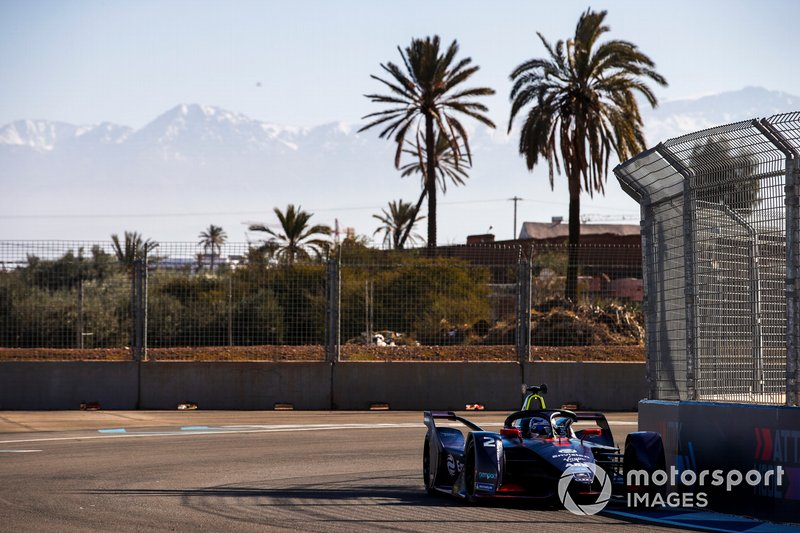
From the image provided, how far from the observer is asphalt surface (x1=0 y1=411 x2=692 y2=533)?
8.82 metres

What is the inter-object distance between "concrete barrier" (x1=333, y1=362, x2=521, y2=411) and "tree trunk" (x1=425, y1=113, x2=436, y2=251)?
19.0 m

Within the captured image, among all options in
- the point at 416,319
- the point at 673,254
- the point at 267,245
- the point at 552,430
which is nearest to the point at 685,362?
the point at 673,254

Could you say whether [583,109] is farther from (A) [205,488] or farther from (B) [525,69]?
(A) [205,488]

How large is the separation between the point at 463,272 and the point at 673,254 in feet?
35.9

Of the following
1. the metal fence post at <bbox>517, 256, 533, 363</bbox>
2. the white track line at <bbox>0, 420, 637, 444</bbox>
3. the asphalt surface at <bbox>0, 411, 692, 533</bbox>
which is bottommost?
the white track line at <bbox>0, 420, 637, 444</bbox>

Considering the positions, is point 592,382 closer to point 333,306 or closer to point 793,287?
point 333,306

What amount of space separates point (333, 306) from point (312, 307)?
41 centimetres

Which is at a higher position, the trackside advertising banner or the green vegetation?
the green vegetation

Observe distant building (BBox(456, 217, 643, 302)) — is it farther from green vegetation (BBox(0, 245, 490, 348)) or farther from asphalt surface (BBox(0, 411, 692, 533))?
asphalt surface (BBox(0, 411, 692, 533))

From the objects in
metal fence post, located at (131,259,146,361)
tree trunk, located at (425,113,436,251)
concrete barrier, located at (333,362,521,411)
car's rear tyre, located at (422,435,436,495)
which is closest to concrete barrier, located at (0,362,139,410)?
metal fence post, located at (131,259,146,361)

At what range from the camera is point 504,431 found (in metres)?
9.89

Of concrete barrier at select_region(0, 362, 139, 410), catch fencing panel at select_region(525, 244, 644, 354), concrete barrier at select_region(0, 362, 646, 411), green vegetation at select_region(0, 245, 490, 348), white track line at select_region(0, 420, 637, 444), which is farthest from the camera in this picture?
catch fencing panel at select_region(525, 244, 644, 354)

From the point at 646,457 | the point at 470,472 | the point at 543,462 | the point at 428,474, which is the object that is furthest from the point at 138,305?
the point at 646,457

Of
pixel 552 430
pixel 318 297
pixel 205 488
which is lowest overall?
pixel 205 488
